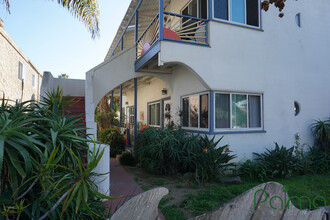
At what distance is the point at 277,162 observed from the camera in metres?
7.09

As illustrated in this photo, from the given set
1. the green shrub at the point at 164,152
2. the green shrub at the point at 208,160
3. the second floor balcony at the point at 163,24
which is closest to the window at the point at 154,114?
the second floor balcony at the point at 163,24

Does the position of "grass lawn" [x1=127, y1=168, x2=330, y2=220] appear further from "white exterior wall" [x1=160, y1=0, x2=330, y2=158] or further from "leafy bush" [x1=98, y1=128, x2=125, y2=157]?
"leafy bush" [x1=98, y1=128, x2=125, y2=157]

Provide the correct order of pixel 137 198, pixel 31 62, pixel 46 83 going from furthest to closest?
pixel 31 62, pixel 46 83, pixel 137 198

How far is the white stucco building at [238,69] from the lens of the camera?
722cm

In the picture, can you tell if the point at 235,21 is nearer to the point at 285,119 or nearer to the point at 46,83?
the point at 285,119

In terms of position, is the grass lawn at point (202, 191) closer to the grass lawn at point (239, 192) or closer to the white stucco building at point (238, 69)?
the grass lawn at point (239, 192)

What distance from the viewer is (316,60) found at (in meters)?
9.10

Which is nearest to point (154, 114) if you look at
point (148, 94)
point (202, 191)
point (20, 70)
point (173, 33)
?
point (148, 94)

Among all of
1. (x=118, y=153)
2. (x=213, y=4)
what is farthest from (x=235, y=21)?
(x=118, y=153)

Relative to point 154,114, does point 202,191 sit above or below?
below

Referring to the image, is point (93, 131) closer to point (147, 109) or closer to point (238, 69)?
point (238, 69)

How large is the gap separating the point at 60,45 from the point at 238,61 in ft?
38.3

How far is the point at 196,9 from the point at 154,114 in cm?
606

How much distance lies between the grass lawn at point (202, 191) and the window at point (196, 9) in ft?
19.7
